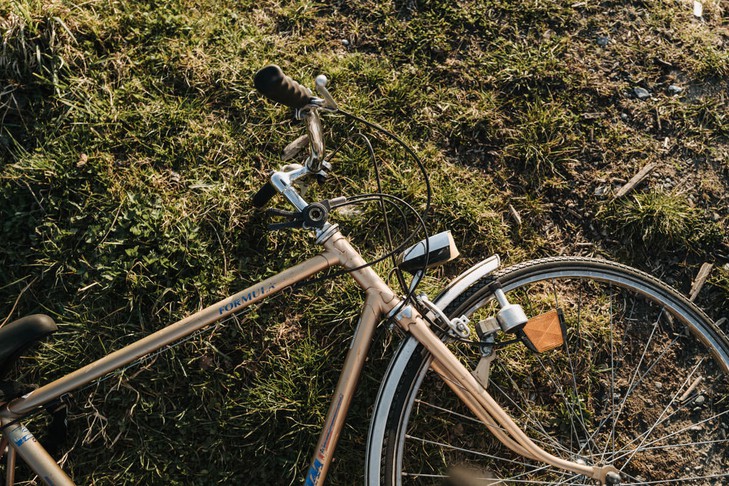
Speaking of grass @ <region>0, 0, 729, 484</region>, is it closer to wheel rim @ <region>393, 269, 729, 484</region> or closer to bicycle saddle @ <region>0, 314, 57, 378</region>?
wheel rim @ <region>393, 269, 729, 484</region>

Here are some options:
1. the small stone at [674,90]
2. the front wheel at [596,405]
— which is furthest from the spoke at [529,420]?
the small stone at [674,90]

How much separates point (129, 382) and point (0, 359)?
77 centimetres

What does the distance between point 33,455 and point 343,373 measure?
1.31m

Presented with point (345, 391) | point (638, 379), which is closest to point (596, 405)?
point (638, 379)

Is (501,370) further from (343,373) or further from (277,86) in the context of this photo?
(277,86)

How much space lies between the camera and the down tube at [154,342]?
212 centimetres

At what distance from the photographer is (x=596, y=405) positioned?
2.80 metres

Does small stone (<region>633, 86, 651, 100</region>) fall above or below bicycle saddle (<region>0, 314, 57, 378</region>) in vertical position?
above

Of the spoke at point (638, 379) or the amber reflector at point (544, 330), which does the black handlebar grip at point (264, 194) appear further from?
the spoke at point (638, 379)

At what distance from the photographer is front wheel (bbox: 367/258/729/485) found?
2697mm

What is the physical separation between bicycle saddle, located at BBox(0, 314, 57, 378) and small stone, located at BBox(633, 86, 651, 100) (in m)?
3.40

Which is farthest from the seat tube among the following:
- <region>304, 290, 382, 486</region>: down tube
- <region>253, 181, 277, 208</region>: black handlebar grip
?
<region>253, 181, 277, 208</region>: black handlebar grip

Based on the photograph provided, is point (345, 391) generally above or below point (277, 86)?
below

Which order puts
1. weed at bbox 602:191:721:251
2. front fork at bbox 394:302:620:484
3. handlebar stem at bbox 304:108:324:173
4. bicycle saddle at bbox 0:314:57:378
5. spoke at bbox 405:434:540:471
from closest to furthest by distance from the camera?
1. handlebar stem at bbox 304:108:324:173
2. bicycle saddle at bbox 0:314:57:378
3. front fork at bbox 394:302:620:484
4. spoke at bbox 405:434:540:471
5. weed at bbox 602:191:721:251
